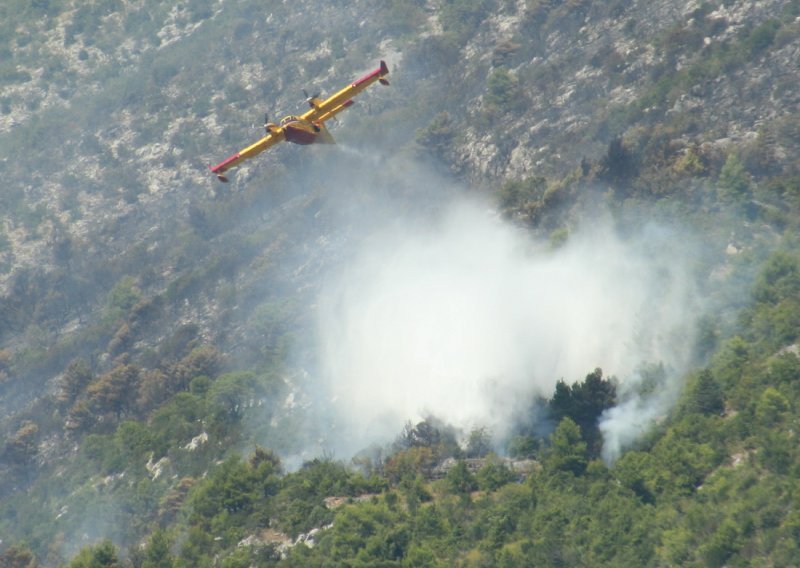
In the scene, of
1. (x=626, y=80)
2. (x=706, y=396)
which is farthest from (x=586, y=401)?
(x=626, y=80)

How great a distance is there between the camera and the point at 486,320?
321 feet

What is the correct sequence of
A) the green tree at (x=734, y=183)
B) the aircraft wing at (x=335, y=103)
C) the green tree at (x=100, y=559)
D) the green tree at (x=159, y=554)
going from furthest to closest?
1. the green tree at (x=734, y=183)
2. the aircraft wing at (x=335, y=103)
3. the green tree at (x=159, y=554)
4. the green tree at (x=100, y=559)

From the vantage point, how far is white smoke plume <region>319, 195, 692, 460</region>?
285 feet

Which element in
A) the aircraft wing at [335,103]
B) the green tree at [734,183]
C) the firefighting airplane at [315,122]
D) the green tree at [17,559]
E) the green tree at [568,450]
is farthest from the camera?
the green tree at [734,183]

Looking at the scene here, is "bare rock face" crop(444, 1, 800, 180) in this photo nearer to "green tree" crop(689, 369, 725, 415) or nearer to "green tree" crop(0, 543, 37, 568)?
"green tree" crop(689, 369, 725, 415)

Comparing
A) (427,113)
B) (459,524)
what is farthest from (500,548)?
(427,113)

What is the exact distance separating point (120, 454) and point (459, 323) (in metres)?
29.7

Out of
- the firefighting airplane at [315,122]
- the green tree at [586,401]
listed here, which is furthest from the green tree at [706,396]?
the firefighting airplane at [315,122]

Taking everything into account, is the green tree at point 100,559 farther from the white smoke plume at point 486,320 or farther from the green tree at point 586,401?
the green tree at point 586,401

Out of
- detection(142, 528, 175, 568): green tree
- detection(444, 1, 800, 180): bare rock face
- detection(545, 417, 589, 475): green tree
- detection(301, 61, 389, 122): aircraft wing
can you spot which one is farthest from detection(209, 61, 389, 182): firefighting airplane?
detection(444, 1, 800, 180): bare rock face

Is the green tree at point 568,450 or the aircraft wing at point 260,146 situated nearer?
the green tree at point 568,450

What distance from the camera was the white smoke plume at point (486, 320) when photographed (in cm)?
8681

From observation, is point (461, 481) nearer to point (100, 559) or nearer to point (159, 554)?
point (159, 554)

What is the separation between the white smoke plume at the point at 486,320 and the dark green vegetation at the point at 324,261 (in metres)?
2.33
